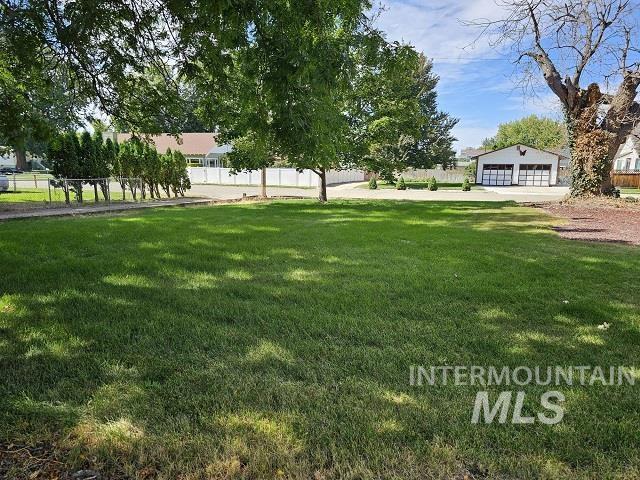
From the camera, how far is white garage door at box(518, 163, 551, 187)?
41.2m

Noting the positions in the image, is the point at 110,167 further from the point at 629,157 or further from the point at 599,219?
the point at 629,157

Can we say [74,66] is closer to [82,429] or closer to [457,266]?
[82,429]

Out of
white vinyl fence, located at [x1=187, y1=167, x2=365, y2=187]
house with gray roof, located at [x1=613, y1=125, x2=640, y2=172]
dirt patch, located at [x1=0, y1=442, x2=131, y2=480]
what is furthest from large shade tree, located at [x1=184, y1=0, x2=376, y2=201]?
house with gray roof, located at [x1=613, y1=125, x2=640, y2=172]

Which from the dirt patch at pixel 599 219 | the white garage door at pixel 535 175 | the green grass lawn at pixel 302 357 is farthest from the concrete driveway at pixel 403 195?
the green grass lawn at pixel 302 357

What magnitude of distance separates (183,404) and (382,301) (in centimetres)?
232

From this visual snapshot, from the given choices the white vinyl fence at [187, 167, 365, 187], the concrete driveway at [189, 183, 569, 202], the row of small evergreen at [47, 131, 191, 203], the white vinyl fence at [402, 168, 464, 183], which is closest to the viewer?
the row of small evergreen at [47, 131, 191, 203]

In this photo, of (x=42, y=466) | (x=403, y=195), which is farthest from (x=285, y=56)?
(x=403, y=195)

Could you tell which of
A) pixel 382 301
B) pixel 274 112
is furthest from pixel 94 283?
pixel 382 301

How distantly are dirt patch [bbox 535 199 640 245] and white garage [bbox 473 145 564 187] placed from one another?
2636 centimetres

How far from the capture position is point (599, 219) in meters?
12.6

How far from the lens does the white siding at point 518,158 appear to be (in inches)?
1610

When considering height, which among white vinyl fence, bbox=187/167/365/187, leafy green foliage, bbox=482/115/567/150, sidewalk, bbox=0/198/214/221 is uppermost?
leafy green foliage, bbox=482/115/567/150

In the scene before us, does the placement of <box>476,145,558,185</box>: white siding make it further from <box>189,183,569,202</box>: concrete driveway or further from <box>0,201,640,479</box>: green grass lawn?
<box>0,201,640,479</box>: green grass lawn

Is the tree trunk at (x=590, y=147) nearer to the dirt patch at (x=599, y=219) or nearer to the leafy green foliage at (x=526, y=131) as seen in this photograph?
the dirt patch at (x=599, y=219)
